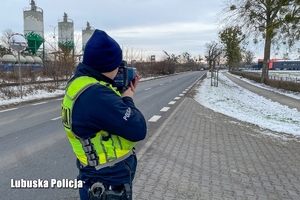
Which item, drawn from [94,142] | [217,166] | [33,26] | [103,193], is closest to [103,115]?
[94,142]

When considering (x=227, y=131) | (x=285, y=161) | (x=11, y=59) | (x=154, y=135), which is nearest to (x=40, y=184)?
(x=154, y=135)

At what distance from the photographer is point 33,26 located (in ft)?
134

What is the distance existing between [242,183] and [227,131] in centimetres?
346

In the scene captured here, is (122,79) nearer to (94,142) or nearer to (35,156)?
(94,142)

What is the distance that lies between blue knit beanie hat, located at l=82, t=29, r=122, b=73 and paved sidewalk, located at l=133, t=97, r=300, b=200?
2124 millimetres

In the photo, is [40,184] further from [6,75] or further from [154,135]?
[6,75]

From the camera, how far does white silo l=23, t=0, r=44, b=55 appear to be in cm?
4069

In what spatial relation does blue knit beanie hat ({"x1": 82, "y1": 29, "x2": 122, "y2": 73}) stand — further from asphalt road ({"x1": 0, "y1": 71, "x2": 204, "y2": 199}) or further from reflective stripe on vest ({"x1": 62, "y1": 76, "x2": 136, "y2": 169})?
asphalt road ({"x1": 0, "y1": 71, "x2": 204, "y2": 199})

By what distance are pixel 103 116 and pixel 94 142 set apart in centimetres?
20

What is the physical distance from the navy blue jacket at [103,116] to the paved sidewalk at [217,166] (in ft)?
6.36

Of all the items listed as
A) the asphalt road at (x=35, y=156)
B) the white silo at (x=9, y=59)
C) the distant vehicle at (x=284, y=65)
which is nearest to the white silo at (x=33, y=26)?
the white silo at (x=9, y=59)

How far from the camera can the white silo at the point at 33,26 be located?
40.7 metres

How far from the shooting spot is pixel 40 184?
3.78 metres

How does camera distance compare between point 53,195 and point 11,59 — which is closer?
point 53,195
